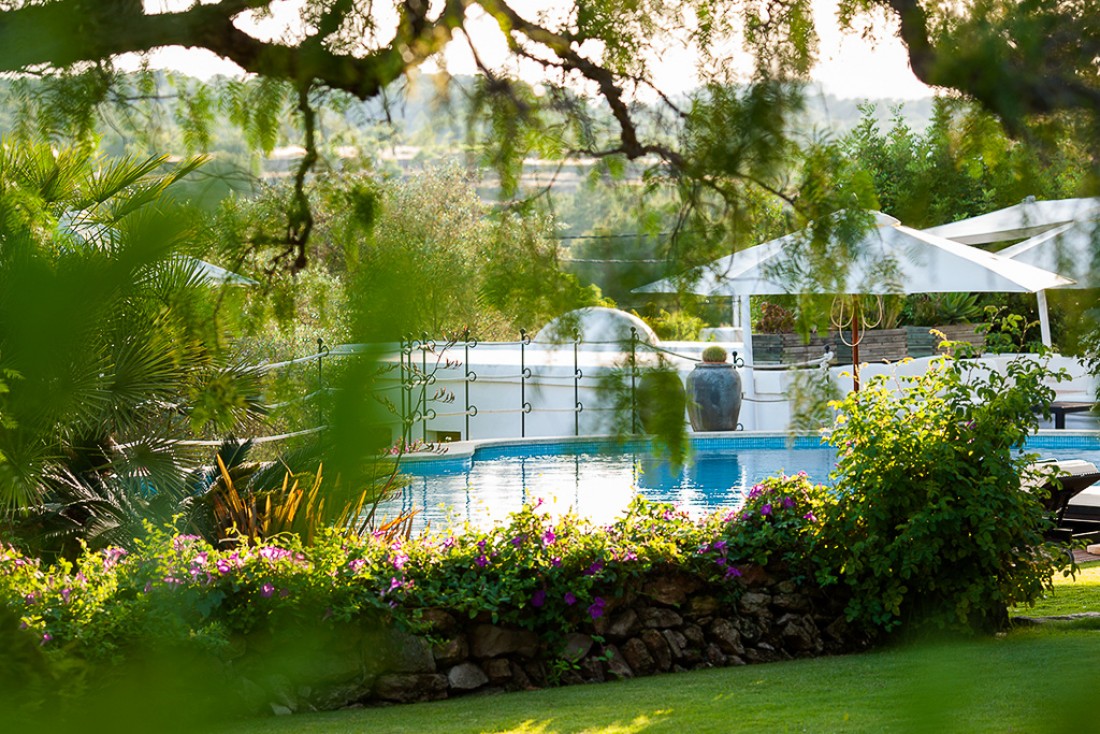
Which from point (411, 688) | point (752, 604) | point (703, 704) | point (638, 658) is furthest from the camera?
point (752, 604)

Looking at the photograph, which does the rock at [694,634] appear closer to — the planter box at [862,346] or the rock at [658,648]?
the rock at [658,648]

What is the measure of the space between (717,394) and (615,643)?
787cm

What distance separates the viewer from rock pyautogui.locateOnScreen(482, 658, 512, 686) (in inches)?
196

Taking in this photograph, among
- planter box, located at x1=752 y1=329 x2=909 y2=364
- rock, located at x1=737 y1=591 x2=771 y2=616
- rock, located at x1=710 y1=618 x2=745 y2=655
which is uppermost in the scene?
planter box, located at x1=752 y1=329 x2=909 y2=364

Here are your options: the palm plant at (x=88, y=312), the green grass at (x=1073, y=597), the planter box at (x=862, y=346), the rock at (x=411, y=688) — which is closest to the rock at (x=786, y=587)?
the green grass at (x=1073, y=597)

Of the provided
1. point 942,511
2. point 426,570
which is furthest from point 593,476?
point 426,570

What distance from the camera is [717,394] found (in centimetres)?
1290

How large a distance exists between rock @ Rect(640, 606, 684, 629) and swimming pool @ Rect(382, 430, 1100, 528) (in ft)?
9.70

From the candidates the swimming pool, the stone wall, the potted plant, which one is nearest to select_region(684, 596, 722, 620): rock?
the stone wall

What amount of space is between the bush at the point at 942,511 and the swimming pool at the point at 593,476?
310 cm

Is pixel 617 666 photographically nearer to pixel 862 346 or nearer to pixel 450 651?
pixel 450 651

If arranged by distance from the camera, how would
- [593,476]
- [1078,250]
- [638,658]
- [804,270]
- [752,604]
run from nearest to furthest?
1. [1078,250]
2. [804,270]
3. [638,658]
4. [752,604]
5. [593,476]

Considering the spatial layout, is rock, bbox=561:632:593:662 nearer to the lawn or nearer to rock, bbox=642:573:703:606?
the lawn

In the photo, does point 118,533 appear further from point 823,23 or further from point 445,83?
Answer: point 823,23
